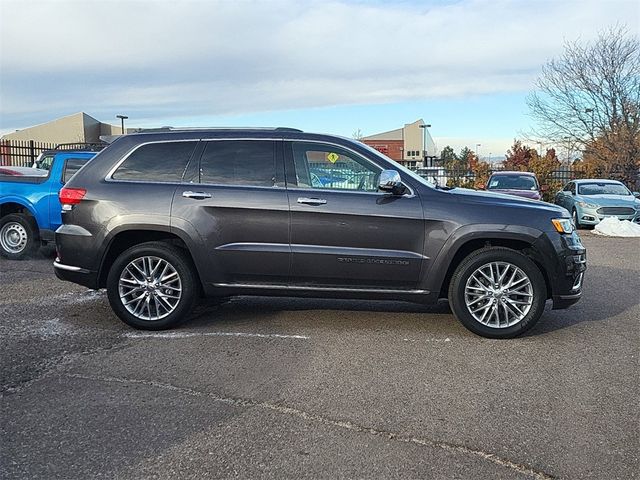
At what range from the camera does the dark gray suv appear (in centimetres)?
559

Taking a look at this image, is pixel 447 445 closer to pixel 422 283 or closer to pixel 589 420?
pixel 589 420

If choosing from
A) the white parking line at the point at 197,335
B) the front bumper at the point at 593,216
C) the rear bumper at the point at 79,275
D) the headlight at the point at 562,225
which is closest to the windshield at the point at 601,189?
the front bumper at the point at 593,216

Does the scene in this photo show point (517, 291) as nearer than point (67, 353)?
No

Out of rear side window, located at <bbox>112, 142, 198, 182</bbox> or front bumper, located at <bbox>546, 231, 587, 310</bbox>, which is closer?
front bumper, located at <bbox>546, 231, 587, 310</bbox>

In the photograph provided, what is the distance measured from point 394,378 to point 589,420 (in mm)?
1328

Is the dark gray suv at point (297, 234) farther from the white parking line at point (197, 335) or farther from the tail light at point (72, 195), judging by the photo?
the white parking line at point (197, 335)

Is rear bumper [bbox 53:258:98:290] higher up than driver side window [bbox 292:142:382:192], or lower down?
lower down

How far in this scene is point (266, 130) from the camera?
6.02 metres

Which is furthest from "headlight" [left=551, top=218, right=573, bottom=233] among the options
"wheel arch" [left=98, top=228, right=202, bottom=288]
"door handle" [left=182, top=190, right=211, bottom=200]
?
"wheel arch" [left=98, top=228, right=202, bottom=288]

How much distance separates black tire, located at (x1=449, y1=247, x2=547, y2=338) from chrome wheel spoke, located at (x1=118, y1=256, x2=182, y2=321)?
258 cm

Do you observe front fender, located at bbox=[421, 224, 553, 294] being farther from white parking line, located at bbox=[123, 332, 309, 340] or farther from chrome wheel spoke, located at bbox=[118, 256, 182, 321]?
chrome wheel spoke, located at bbox=[118, 256, 182, 321]

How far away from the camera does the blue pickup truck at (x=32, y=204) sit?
9.91 meters

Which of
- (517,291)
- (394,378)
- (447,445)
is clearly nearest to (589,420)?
(447,445)

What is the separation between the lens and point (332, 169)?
5.84 m
